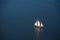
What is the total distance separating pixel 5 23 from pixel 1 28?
51mm

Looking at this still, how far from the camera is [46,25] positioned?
105cm

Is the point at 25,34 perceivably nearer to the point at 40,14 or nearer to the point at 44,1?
the point at 40,14

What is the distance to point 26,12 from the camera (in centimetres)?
107

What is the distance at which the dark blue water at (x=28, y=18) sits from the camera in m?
1.01

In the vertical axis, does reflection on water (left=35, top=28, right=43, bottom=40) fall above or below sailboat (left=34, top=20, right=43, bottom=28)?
below

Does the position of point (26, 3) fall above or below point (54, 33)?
above

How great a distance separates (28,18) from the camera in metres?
1.06

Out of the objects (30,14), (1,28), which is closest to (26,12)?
(30,14)

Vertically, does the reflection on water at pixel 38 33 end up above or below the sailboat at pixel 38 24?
below

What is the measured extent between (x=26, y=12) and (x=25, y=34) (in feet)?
0.61

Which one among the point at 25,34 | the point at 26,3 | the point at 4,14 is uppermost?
the point at 26,3

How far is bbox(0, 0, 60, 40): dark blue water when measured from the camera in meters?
1.01

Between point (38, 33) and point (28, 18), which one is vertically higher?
point (28, 18)

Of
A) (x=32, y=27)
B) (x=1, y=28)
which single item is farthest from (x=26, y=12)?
(x=1, y=28)
